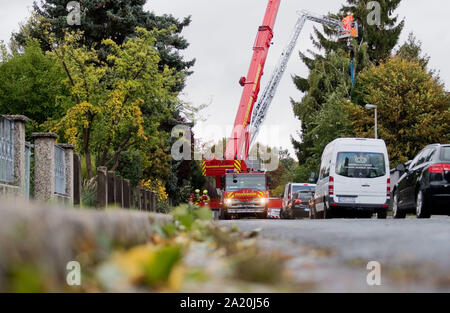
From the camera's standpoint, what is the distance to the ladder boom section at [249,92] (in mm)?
31250

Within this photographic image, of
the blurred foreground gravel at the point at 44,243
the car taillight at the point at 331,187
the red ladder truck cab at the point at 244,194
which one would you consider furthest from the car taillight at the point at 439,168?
the red ladder truck cab at the point at 244,194

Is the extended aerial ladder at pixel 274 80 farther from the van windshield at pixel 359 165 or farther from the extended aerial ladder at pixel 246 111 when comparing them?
the van windshield at pixel 359 165

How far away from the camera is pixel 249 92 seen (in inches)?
1232

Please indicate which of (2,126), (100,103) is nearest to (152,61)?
(100,103)

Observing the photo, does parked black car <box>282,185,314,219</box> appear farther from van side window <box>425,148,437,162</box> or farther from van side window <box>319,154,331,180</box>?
van side window <box>425,148,437,162</box>

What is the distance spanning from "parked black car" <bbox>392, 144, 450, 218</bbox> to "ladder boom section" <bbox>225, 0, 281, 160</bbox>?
13627 millimetres

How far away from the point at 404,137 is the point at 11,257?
42407mm

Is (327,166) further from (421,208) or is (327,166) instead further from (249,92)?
(249,92)

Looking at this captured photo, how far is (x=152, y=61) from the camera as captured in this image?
105ft

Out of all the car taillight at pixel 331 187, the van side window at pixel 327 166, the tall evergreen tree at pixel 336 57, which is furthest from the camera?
the tall evergreen tree at pixel 336 57

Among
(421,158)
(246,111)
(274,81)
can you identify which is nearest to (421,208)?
(421,158)

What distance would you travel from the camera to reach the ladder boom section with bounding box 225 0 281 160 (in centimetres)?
3125

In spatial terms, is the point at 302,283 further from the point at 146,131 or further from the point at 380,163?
the point at 146,131

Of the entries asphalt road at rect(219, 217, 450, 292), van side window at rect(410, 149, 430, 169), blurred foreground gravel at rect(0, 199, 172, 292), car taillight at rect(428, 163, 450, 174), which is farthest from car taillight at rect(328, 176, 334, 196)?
blurred foreground gravel at rect(0, 199, 172, 292)
